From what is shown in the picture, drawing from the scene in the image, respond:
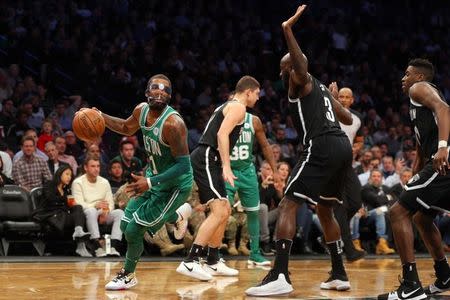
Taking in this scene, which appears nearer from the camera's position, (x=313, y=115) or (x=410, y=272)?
(x=410, y=272)

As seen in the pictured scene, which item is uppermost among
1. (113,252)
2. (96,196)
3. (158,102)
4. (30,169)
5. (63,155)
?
(158,102)

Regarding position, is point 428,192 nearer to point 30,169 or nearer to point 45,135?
point 30,169

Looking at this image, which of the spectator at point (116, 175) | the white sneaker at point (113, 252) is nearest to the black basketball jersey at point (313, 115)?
the white sneaker at point (113, 252)

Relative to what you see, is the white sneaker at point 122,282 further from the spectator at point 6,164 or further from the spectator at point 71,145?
the spectator at point 71,145

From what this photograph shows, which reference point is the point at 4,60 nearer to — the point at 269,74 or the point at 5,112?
the point at 5,112

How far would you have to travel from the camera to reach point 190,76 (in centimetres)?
1762

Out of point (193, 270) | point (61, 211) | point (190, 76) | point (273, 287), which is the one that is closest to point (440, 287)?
point (273, 287)

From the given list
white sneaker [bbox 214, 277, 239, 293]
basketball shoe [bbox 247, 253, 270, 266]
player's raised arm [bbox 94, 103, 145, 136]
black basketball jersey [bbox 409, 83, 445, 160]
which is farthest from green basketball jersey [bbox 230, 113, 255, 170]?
black basketball jersey [bbox 409, 83, 445, 160]

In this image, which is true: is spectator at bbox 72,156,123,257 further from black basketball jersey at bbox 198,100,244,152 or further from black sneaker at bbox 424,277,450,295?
black sneaker at bbox 424,277,450,295

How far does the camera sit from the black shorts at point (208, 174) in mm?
9141

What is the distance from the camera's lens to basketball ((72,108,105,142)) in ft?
25.4

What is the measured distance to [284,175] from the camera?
13.2 m

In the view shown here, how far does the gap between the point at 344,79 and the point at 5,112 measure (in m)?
8.64

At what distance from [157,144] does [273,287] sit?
1.59 m
